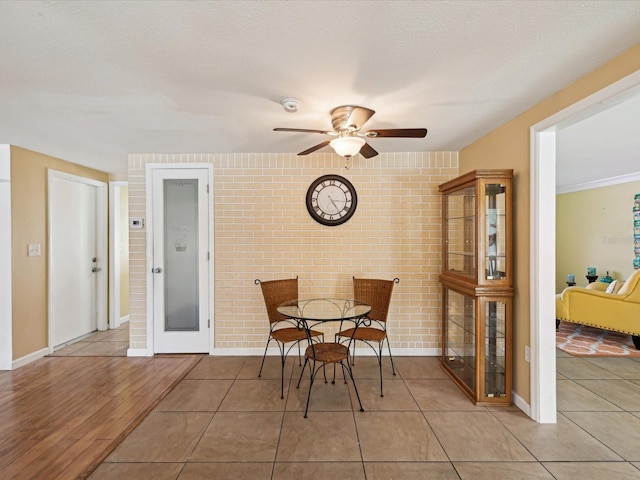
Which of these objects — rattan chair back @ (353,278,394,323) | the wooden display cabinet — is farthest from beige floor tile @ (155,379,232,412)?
the wooden display cabinet

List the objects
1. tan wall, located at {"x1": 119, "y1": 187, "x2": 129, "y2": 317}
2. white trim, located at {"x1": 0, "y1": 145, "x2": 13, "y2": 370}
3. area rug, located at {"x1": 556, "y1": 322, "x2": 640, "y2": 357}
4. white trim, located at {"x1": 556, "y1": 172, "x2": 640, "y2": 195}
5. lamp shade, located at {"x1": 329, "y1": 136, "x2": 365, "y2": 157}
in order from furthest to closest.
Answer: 1. white trim, located at {"x1": 556, "y1": 172, "x2": 640, "y2": 195}
2. tan wall, located at {"x1": 119, "y1": 187, "x2": 129, "y2": 317}
3. area rug, located at {"x1": 556, "y1": 322, "x2": 640, "y2": 357}
4. white trim, located at {"x1": 0, "y1": 145, "x2": 13, "y2": 370}
5. lamp shade, located at {"x1": 329, "y1": 136, "x2": 365, "y2": 157}

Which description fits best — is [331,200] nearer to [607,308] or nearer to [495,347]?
[495,347]

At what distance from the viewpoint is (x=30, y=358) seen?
11.5 ft

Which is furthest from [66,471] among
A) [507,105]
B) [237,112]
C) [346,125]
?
[507,105]

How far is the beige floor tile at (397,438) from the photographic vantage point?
2023mm

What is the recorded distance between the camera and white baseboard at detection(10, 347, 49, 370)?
334 centimetres

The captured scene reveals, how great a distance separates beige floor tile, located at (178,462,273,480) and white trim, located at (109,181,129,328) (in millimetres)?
3769

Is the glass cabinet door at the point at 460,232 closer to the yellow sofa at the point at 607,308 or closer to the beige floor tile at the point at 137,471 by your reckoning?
the yellow sofa at the point at 607,308

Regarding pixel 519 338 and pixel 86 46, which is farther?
pixel 519 338

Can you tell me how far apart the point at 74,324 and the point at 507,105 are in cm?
562

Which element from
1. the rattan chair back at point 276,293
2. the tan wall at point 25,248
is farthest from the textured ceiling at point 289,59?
the rattan chair back at point 276,293

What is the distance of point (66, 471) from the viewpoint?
188cm

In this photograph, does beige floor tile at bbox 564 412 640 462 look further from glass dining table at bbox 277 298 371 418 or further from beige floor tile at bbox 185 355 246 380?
beige floor tile at bbox 185 355 246 380

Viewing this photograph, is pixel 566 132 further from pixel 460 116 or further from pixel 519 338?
pixel 519 338
